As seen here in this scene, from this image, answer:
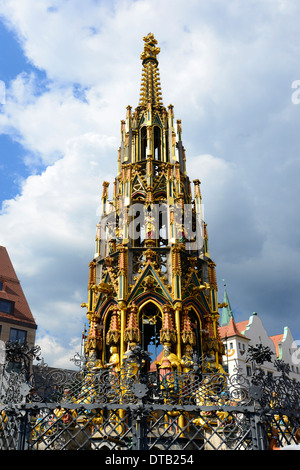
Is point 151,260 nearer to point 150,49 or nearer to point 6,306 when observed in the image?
point 150,49

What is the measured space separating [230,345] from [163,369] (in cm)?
2781

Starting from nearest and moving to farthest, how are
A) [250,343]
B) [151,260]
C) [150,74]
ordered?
[151,260] < [150,74] < [250,343]

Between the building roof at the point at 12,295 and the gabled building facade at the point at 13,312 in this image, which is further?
the building roof at the point at 12,295

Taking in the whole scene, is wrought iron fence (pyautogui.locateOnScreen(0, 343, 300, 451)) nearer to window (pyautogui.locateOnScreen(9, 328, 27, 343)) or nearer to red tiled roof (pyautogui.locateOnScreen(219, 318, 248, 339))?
window (pyautogui.locateOnScreen(9, 328, 27, 343))

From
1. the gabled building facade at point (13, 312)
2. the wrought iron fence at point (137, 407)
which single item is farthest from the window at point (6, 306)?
the wrought iron fence at point (137, 407)

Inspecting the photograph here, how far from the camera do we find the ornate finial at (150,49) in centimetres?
2892

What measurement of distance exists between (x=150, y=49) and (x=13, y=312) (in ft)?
72.2

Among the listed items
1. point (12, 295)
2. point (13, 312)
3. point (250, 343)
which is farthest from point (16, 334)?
point (250, 343)

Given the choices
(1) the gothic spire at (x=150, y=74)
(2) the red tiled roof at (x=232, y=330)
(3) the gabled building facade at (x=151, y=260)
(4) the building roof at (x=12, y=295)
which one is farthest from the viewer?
(2) the red tiled roof at (x=232, y=330)

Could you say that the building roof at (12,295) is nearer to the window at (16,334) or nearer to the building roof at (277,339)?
the window at (16,334)

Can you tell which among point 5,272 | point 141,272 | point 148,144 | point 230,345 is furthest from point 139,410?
point 230,345

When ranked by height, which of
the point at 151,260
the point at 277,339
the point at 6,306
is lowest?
the point at 151,260

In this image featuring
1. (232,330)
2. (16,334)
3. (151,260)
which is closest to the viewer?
(151,260)

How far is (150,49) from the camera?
95.5ft
